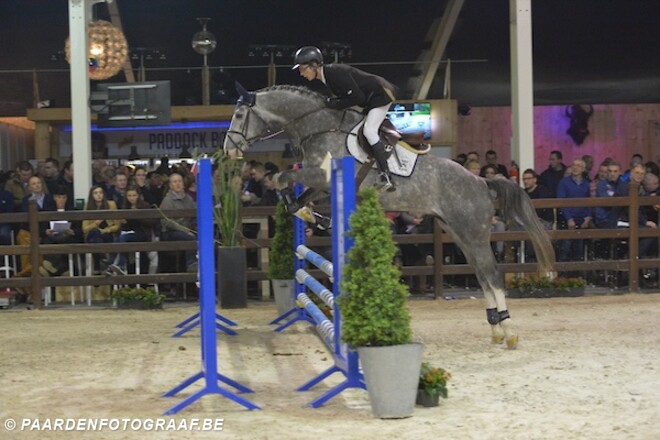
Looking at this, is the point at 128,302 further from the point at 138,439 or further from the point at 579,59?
the point at 579,59

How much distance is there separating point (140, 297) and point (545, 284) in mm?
4478

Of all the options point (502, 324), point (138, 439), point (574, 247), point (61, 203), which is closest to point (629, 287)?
point (574, 247)

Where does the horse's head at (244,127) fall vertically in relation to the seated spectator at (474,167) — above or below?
above

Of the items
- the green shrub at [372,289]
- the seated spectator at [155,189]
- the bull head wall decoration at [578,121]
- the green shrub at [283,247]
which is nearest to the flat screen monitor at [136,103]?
the seated spectator at [155,189]

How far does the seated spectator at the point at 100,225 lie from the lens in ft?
34.4

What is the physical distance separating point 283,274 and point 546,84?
29.0ft

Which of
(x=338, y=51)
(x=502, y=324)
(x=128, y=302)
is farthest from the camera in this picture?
(x=338, y=51)

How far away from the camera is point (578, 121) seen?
1600 cm

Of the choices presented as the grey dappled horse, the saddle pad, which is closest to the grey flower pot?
the grey dappled horse

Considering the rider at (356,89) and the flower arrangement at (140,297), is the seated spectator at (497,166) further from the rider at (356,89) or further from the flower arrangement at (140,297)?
the rider at (356,89)

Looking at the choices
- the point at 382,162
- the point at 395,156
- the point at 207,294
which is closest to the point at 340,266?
the point at 207,294

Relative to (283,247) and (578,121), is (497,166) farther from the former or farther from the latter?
(578,121)

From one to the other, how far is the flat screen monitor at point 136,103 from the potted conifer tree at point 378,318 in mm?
6586

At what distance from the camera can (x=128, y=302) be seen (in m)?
10.1
